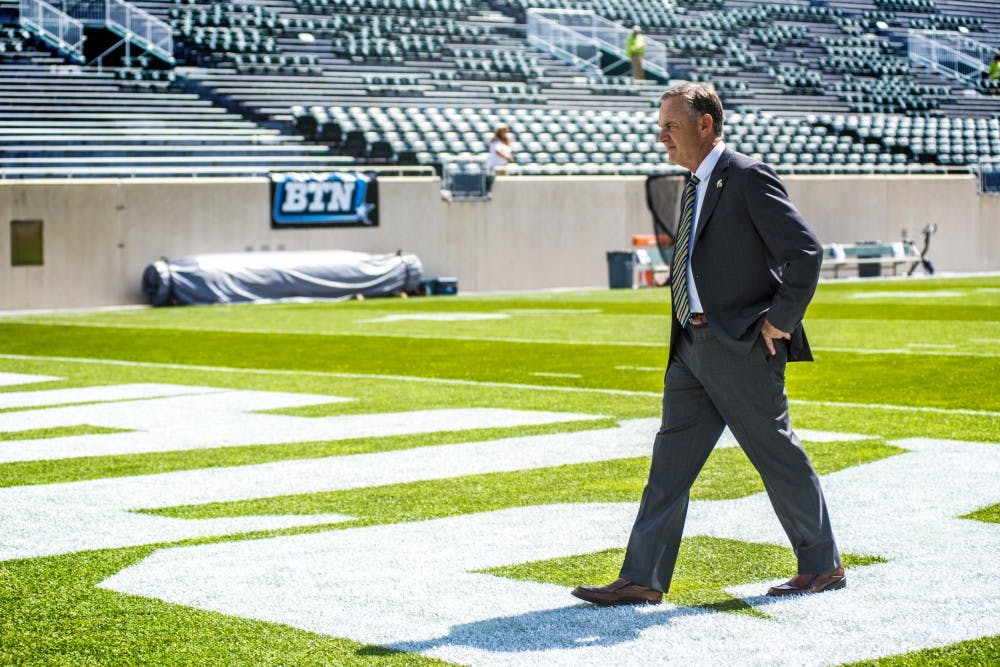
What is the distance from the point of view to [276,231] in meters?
27.0

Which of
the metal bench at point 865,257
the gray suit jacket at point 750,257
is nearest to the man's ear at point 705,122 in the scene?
the gray suit jacket at point 750,257

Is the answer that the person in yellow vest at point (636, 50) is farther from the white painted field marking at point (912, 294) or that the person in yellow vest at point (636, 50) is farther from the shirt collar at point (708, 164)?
the shirt collar at point (708, 164)

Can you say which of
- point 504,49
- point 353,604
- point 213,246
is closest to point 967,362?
point 353,604

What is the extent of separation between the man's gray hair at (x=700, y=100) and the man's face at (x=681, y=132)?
1cm

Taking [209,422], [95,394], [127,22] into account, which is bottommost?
[95,394]

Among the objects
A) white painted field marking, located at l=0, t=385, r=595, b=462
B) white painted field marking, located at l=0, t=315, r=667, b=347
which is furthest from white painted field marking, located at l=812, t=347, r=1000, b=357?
white painted field marking, located at l=0, t=385, r=595, b=462

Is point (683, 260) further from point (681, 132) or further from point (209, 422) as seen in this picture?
point (209, 422)

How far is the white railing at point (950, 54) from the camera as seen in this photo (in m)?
46.2

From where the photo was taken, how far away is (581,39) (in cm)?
3906

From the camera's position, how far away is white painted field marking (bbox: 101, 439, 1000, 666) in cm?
432

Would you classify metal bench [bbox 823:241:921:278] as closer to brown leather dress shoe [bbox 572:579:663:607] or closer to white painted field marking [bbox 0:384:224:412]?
white painted field marking [bbox 0:384:224:412]

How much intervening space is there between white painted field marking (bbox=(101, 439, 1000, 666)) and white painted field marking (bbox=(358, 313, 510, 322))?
13578mm

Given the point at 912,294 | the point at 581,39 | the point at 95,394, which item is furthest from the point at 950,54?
the point at 95,394

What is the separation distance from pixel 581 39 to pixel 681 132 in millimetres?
34870
